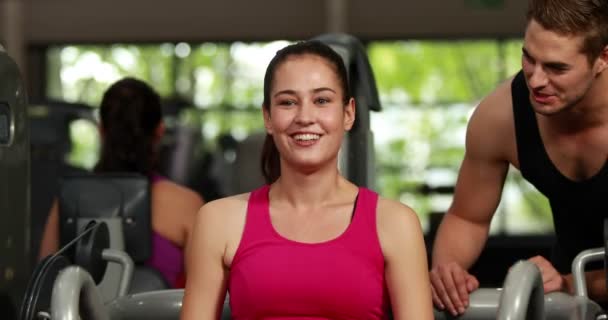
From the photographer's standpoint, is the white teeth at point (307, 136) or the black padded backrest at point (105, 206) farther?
the black padded backrest at point (105, 206)

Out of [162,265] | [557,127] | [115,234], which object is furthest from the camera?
[162,265]

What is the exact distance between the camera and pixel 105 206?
2.97 meters

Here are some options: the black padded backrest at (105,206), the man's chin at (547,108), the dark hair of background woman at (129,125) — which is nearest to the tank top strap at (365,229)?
the man's chin at (547,108)

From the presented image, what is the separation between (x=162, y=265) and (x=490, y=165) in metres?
1.06

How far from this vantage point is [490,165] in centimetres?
261

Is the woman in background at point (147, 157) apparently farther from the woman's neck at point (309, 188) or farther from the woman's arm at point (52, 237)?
the woman's neck at point (309, 188)

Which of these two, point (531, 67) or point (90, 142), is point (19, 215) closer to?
point (531, 67)

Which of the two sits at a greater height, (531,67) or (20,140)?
(531,67)

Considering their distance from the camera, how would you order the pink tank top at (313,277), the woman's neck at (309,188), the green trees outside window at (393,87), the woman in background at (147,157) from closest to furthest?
1. the pink tank top at (313,277)
2. the woman's neck at (309,188)
3. the woman in background at (147,157)
4. the green trees outside window at (393,87)

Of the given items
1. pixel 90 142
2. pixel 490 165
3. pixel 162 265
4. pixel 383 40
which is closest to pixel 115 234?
pixel 162 265

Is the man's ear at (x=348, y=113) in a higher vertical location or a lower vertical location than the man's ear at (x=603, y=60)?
lower

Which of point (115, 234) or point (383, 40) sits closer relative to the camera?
point (115, 234)

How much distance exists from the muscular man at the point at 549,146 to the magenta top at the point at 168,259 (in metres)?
0.89

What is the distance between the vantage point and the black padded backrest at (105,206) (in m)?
2.95
